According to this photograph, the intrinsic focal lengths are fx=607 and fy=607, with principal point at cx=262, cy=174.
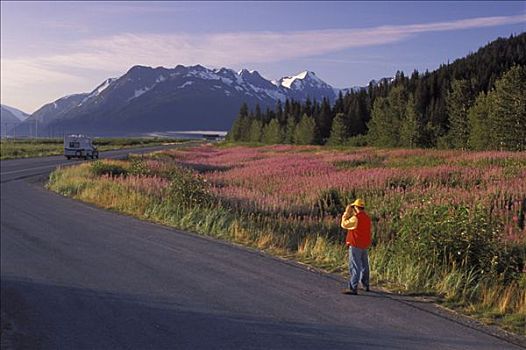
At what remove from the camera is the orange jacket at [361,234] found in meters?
7.89

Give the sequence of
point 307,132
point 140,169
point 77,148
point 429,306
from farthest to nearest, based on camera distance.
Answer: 1. point 307,132
2. point 77,148
3. point 140,169
4. point 429,306

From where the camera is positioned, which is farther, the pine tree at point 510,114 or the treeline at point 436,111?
the treeline at point 436,111

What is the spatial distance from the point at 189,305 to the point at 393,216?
7.69 meters

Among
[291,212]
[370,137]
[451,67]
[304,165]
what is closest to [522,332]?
[291,212]

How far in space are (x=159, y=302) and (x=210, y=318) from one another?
1013 millimetres

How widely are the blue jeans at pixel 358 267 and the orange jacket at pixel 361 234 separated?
0.08 meters

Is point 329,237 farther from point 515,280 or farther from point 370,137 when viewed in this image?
point 370,137

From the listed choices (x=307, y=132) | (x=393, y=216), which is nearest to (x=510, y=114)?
(x=393, y=216)

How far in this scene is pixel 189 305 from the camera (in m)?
7.25

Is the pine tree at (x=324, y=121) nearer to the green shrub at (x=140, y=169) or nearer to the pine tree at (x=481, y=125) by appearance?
the pine tree at (x=481, y=125)

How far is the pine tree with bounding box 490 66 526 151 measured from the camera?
3081cm

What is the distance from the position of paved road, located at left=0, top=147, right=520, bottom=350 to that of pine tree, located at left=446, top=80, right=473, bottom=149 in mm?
39713

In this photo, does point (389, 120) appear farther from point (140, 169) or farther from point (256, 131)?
point (256, 131)

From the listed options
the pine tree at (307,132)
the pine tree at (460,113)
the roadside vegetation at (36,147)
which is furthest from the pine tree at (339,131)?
the roadside vegetation at (36,147)
